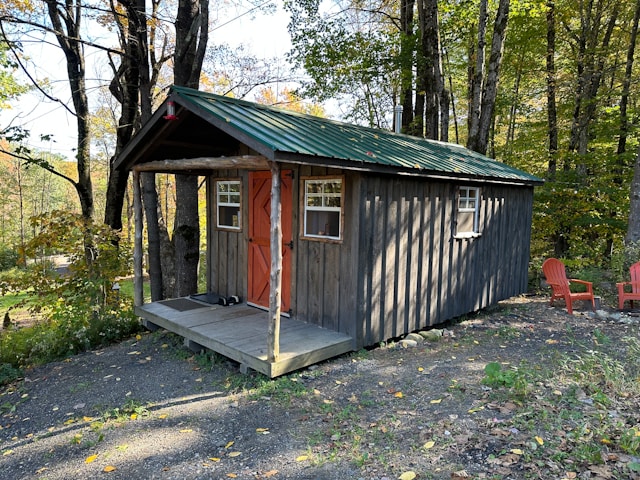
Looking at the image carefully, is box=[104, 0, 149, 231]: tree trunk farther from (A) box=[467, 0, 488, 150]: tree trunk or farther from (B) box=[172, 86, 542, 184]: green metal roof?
(A) box=[467, 0, 488, 150]: tree trunk

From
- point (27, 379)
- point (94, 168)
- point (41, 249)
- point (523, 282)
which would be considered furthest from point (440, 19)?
point (94, 168)

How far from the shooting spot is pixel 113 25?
382 inches

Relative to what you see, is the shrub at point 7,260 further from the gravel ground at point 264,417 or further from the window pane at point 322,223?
the window pane at point 322,223

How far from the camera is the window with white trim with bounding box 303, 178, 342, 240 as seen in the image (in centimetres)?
506

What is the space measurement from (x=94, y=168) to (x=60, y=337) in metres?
20.5

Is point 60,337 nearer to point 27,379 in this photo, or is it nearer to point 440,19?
point 27,379

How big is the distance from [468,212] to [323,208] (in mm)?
2638

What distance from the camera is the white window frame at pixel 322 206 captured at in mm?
4973

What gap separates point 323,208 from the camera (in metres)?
5.21

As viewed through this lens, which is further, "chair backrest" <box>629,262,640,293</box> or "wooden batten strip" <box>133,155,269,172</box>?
"chair backrest" <box>629,262,640,293</box>

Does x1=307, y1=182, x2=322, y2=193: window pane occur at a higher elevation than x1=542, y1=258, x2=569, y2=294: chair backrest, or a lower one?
higher

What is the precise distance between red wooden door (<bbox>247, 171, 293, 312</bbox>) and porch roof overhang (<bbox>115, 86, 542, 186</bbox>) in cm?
56

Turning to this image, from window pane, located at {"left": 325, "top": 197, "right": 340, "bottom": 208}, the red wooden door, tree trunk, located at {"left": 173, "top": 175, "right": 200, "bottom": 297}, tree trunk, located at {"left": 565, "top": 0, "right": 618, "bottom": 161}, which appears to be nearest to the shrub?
tree trunk, located at {"left": 173, "top": 175, "right": 200, "bottom": 297}

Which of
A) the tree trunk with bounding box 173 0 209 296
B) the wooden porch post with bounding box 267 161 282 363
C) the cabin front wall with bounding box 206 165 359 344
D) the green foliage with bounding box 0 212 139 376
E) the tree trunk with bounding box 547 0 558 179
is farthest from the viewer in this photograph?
the tree trunk with bounding box 547 0 558 179
